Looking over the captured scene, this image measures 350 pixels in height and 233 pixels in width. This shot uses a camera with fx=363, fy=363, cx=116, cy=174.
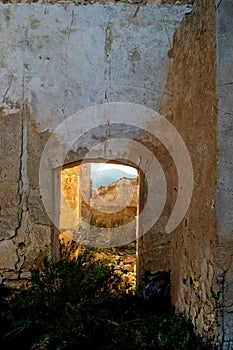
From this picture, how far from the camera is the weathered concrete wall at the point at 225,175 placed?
2500mm

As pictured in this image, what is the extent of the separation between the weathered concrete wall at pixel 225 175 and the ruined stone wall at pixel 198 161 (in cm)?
5

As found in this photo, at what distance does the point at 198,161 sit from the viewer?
297 cm

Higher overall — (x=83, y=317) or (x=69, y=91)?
(x=69, y=91)

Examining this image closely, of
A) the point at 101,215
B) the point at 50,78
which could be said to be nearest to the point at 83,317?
the point at 50,78

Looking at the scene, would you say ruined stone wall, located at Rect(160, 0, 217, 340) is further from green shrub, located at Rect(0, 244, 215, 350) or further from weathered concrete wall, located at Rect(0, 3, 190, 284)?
weathered concrete wall, located at Rect(0, 3, 190, 284)

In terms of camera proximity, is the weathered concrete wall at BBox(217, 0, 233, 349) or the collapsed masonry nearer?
the weathered concrete wall at BBox(217, 0, 233, 349)

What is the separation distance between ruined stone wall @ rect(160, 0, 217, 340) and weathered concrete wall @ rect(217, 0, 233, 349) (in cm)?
5

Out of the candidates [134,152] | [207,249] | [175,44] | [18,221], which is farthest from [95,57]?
[207,249]

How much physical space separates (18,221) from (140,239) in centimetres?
137

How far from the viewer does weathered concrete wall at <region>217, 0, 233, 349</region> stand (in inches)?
98.4

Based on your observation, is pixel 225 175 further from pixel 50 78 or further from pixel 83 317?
pixel 50 78

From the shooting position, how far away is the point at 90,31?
399 cm

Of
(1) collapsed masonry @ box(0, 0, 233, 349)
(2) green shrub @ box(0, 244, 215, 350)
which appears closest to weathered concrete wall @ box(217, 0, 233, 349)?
(2) green shrub @ box(0, 244, 215, 350)

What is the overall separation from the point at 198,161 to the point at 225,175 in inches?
18.8
